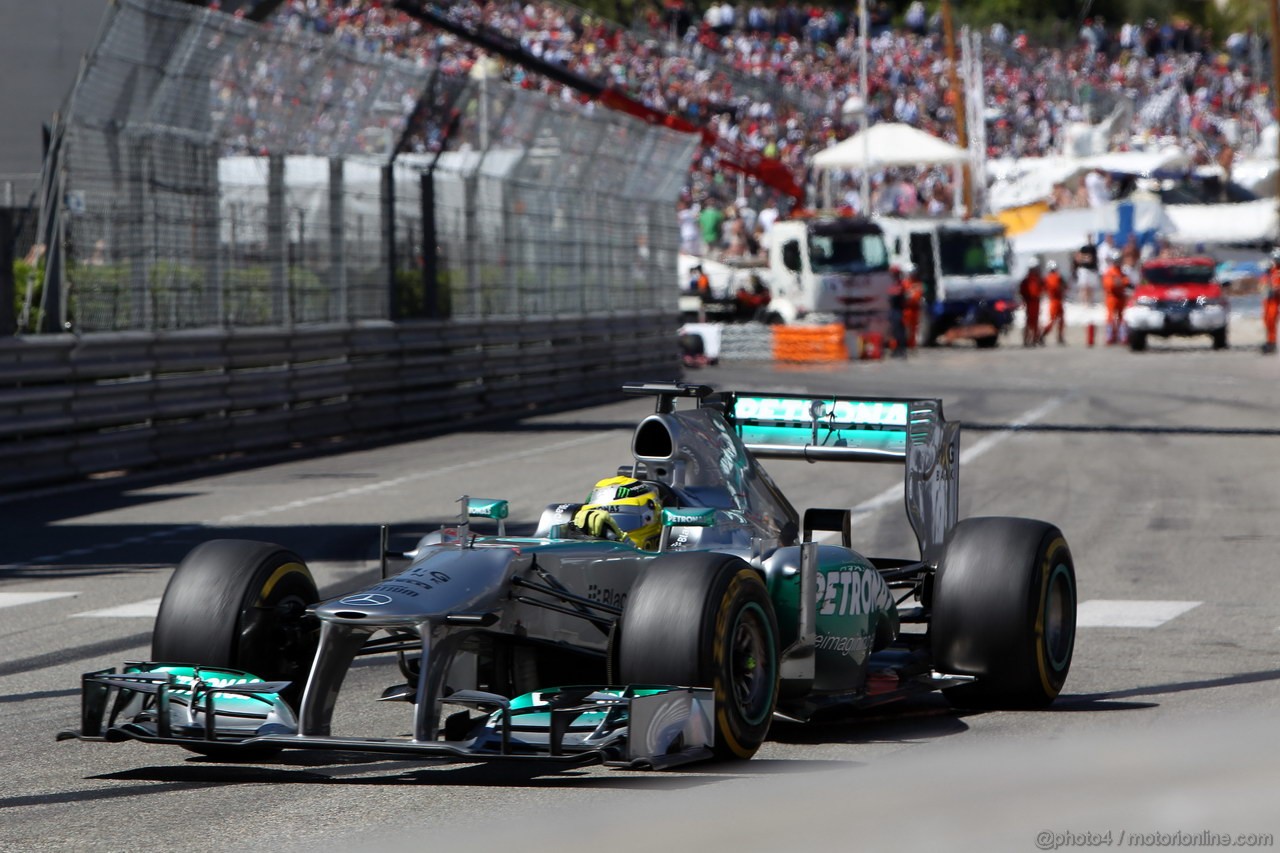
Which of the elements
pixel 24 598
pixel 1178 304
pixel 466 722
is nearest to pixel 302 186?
pixel 24 598

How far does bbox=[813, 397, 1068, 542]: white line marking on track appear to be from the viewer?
1357cm

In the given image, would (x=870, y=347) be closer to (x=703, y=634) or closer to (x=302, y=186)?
(x=302, y=186)

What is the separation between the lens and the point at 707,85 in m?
58.2

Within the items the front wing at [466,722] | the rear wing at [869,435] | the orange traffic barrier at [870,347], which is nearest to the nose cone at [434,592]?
the front wing at [466,722]

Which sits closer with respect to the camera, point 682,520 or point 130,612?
point 682,520

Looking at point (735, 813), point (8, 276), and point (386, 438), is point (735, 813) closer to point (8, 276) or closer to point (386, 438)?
point (8, 276)

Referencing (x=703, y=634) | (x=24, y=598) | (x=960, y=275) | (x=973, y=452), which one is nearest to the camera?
(x=703, y=634)

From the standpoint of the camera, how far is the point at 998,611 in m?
6.95

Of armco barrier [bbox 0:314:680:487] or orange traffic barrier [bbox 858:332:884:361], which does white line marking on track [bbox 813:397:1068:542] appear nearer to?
armco barrier [bbox 0:314:680:487]

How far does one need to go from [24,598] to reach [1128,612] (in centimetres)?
533

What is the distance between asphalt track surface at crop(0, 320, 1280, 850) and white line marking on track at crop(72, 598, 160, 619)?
0.04 metres

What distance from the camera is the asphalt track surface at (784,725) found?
342 centimetres

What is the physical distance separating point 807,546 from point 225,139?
1335 cm

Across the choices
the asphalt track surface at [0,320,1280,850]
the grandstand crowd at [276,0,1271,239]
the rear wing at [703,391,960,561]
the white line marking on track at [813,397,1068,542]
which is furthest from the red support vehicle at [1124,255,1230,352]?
the rear wing at [703,391,960,561]
